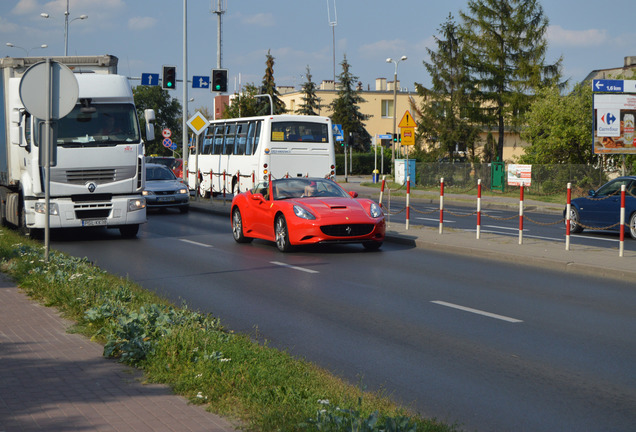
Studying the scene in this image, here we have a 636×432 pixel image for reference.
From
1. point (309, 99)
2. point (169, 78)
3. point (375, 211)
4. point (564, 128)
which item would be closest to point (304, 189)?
point (375, 211)

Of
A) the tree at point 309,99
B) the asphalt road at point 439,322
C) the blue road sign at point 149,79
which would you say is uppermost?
the tree at point 309,99

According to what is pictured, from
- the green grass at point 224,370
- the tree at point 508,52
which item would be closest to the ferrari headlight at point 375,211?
the green grass at point 224,370

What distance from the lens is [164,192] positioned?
27984mm

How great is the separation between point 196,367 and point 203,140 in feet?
104

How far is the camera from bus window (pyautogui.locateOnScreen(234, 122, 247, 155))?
31641mm

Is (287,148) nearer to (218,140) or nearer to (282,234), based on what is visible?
(218,140)

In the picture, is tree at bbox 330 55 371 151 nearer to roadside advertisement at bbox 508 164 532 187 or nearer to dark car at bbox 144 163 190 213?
roadside advertisement at bbox 508 164 532 187

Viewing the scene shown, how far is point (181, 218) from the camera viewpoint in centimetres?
2583

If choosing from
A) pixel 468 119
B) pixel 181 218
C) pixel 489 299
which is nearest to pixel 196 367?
pixel 489 299

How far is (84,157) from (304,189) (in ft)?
15.0

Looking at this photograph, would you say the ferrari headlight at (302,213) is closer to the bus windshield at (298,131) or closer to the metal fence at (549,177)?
the bus windshield at (298,131)

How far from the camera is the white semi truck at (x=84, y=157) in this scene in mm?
17344

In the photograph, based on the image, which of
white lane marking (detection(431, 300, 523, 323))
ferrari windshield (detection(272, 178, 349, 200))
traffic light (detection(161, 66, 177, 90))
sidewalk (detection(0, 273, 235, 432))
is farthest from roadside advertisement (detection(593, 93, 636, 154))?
sidewalk (detection(0, 273, 235, 432))

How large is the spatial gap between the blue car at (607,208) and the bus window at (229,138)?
15496mm
